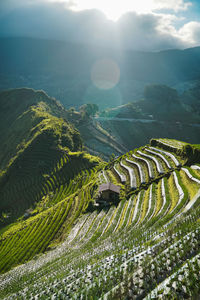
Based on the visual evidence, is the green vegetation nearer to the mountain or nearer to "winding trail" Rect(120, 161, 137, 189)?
"winding trail" Rect(120, 161, 137, 189)

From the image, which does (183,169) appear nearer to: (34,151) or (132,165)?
(132,165)

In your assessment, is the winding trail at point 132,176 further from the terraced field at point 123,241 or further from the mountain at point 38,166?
the mountain at point 38,166

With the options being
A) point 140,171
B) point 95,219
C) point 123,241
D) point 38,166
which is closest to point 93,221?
point 95,219

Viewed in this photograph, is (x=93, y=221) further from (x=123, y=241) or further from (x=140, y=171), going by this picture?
(x=123, y=241)

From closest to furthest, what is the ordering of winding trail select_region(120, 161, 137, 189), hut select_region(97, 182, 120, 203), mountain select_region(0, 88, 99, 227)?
hut select_region(97, 182, 120, 203) → winding trail select_region(120, 161, 137, 189) → mountain select_region(0, 88, 99, 227)

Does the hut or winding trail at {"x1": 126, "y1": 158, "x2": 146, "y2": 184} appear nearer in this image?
the hut

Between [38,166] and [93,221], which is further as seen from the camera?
[38,166]

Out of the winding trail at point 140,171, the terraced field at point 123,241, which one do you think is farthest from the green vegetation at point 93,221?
the winding trail at point 140,171

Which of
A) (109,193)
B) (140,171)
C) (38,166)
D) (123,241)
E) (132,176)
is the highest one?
(38,166)

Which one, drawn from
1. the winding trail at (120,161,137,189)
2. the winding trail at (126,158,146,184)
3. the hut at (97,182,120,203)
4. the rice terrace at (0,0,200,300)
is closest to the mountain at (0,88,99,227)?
the rice terrace at (0,0,200,300)

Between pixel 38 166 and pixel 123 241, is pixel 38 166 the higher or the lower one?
the higher one
